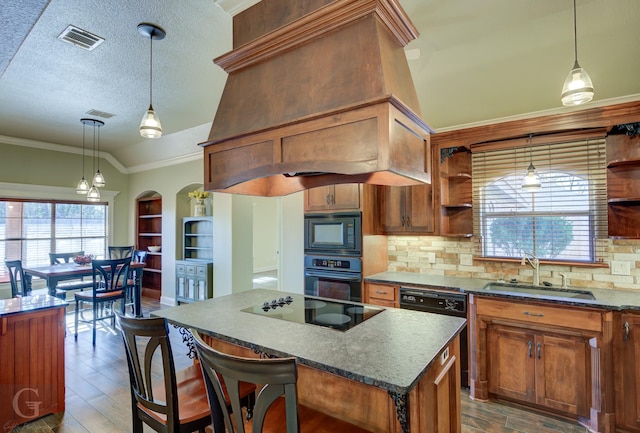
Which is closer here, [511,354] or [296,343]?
[296,343]

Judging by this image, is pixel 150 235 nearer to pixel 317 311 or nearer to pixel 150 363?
pixel 317 311

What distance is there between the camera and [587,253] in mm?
3045

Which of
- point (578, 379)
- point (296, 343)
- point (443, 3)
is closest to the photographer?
point (296, 343)

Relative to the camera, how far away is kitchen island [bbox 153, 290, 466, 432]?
135 cm

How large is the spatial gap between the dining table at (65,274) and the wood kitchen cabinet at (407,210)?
3.77 m

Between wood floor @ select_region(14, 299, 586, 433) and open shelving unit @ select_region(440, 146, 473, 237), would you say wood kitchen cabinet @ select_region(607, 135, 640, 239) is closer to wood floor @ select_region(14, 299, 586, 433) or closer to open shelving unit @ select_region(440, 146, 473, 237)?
open shelving unit @ select_region(440, 146, 473, 237)

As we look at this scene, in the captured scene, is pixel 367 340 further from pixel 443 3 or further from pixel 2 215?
pixel 2 215

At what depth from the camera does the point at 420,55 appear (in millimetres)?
2787

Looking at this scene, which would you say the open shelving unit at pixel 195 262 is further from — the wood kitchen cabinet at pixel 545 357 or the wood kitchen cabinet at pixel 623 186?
the wood kitchen cabinet at pixel 623 186

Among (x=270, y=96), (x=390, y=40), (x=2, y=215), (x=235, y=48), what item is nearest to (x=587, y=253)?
(x=390, y=40)

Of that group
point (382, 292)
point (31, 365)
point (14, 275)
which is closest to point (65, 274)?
point (14, 275)

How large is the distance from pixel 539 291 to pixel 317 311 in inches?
A: 83.3

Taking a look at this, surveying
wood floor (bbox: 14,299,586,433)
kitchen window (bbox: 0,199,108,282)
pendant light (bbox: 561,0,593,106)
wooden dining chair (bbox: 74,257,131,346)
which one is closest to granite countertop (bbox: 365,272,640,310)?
wood floor (bbox: 14,299,586,433)

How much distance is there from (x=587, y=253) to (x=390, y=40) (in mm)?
2817
